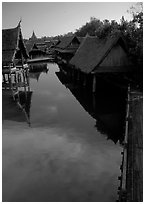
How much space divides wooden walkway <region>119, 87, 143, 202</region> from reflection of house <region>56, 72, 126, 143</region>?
127cm

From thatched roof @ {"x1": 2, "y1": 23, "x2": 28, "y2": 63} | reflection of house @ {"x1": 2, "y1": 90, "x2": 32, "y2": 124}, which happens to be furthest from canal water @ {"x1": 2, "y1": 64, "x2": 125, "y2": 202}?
thatched roof @ {"x1": 2, "y1": 23, "x2": 28, "y2": 63}

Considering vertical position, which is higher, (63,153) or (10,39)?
(10,39)

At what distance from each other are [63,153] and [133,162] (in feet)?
12.5

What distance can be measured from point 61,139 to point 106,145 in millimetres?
2617

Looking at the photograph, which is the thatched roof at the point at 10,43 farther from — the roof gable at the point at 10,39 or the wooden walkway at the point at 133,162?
the wooden walkway at the point at 133,162

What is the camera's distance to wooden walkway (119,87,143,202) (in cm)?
690

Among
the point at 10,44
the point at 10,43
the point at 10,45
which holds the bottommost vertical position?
the point at 10,45

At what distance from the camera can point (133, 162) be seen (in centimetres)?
863

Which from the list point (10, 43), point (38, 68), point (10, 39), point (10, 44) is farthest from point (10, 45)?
point (38, 68)

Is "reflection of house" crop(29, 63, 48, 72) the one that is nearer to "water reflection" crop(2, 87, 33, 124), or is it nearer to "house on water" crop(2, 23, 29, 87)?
"house on water" crop(2, 23, 29, 87)

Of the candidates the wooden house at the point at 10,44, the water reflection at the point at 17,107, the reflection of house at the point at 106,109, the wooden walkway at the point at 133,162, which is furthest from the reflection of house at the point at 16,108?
the wooden walkway at the point at 133,162

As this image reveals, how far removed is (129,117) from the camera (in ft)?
44.0

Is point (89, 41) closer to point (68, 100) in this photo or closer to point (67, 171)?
point (68, 100)

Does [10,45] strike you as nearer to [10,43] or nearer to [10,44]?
[10,44]
